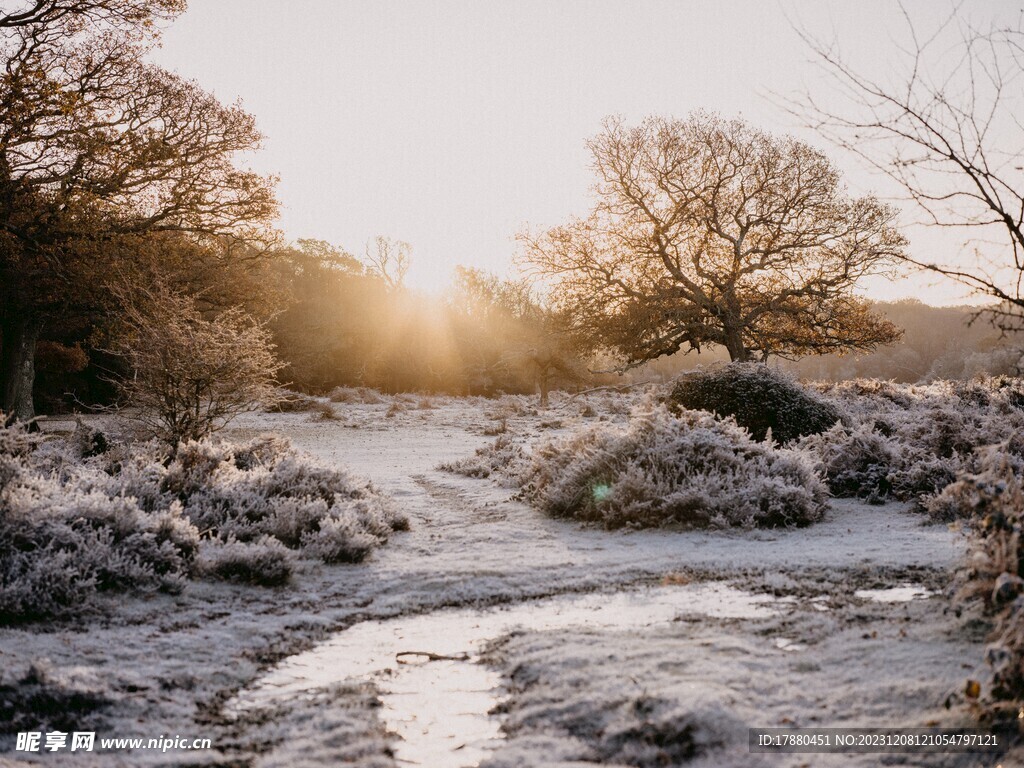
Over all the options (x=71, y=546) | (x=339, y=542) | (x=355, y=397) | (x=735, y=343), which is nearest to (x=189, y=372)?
(x=339, y=542)

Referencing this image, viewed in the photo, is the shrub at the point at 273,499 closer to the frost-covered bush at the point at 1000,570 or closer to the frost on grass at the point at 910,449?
the frost-covered bush at the point at 1000,570

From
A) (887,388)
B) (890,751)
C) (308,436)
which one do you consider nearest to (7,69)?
(308,436)

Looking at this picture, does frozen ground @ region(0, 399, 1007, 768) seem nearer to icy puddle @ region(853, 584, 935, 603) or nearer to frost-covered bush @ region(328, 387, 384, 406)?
icy puddle @ region(853, 584, 935, 603)

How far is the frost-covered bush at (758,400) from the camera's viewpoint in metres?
10.8

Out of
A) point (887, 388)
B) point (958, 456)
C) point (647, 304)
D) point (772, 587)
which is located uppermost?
point (647, 304)

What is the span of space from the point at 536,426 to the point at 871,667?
18305 millimetres

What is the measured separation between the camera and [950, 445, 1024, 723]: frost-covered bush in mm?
2322

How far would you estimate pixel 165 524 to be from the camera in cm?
556

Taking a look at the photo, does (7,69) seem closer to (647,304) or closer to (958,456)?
(647,304)

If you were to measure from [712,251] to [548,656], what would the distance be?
21.0 m

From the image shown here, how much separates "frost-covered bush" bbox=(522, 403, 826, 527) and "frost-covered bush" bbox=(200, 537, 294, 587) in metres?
3.28

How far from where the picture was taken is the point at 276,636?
4.16 meters

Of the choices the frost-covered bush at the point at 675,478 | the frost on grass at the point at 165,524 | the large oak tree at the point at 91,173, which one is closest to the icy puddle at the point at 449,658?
the frost on grass at the point at 165,524

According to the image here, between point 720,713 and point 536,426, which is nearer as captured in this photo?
point 720,713
